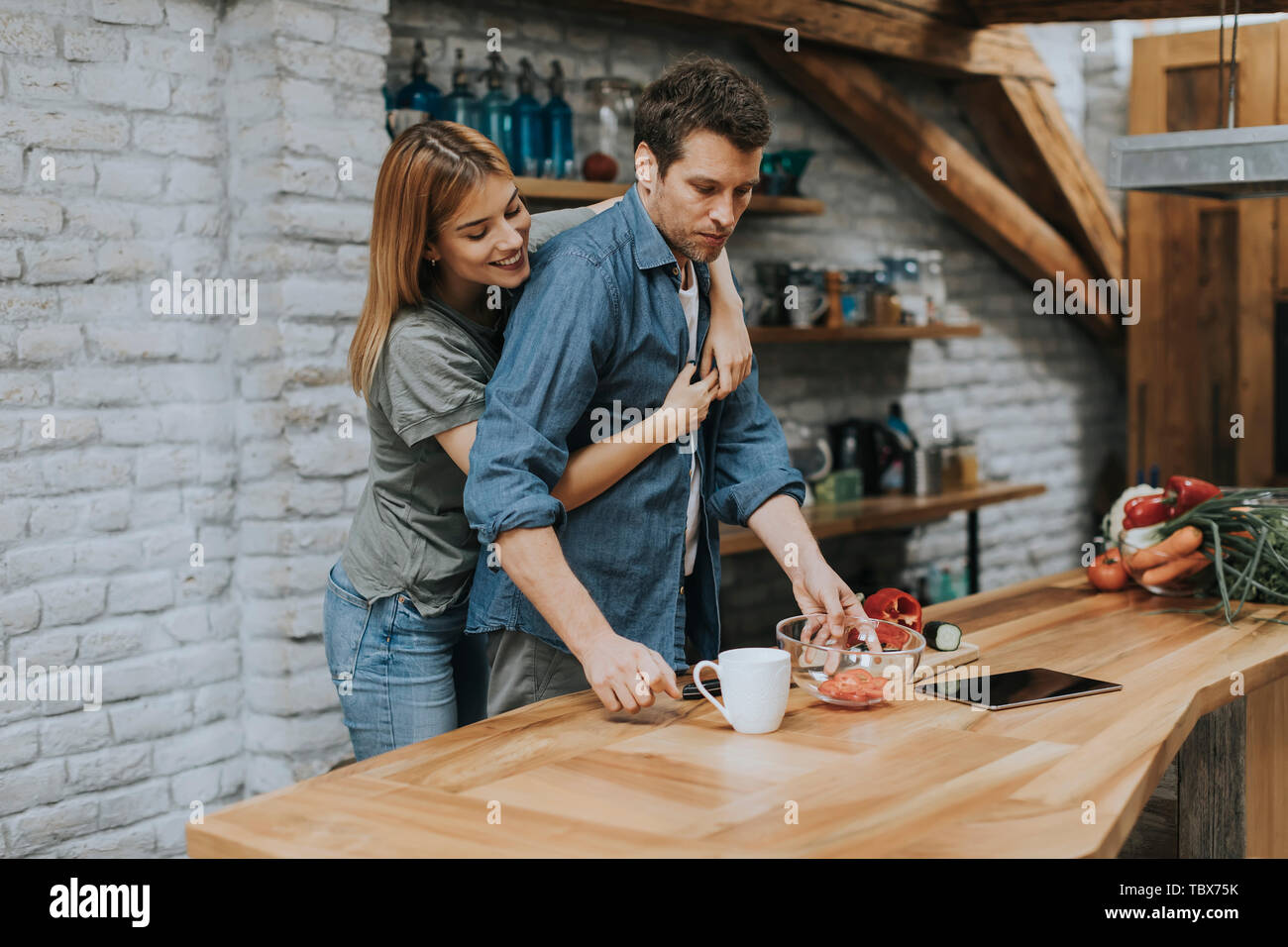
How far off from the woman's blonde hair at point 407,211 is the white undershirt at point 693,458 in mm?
361

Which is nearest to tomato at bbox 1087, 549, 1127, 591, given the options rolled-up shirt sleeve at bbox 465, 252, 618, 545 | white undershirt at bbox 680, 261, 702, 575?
white undershirt at bbox 680, 261, 702, 575

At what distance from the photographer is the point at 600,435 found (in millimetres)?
1895

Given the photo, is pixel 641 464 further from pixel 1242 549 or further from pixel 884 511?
pixel 884 511

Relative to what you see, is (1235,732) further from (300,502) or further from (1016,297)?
(1016,297)

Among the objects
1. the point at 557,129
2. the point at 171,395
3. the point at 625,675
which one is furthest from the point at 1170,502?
the point at 171,395

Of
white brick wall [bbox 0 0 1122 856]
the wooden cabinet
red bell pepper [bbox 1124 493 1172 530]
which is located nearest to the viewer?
red bell pepper [bbox 1124 493 1172 530]

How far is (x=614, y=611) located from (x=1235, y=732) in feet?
3.47

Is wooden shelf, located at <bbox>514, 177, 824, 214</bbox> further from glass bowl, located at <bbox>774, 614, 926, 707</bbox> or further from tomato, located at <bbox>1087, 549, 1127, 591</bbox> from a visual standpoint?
glass bowl, located at <bbox>774, 614, 926, 707</bbox>

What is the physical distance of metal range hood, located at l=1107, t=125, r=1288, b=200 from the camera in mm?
2348

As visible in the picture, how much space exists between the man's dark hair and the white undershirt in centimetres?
25

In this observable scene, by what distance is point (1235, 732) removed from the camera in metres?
2.07

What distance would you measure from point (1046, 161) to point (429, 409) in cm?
405

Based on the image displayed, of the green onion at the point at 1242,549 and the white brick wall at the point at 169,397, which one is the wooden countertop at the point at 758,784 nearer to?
the green onion at the point at 1242,549
